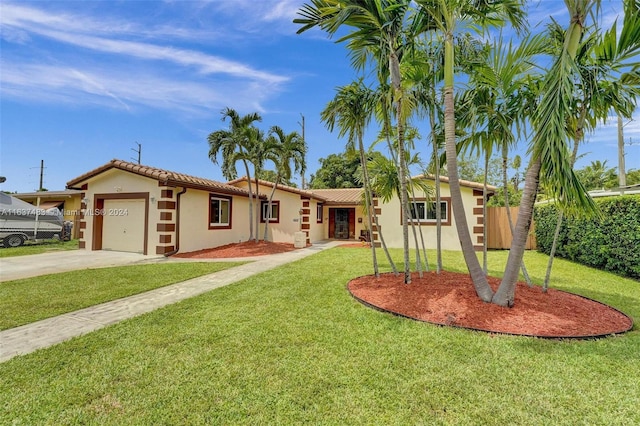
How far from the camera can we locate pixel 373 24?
5.18 m

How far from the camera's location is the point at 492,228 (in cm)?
1474

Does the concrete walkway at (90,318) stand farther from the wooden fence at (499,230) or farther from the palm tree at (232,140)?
the wooden fence at (499,230)

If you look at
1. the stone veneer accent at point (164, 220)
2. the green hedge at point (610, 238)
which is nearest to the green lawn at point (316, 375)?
the green hedge at point (610, 238)

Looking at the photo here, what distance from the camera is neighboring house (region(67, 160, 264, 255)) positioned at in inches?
444

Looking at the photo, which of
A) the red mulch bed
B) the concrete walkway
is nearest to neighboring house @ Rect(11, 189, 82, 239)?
the red mulch bed

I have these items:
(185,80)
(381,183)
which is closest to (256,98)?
(185,80)

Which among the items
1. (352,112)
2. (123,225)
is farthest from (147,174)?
(352,112)

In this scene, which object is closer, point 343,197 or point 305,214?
point 305,214

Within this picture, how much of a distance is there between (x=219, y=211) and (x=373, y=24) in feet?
36.8

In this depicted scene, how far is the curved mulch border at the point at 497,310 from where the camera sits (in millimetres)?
3887

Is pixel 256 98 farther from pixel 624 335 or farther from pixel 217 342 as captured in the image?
pixel 624 335

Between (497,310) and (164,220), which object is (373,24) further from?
(164,220)

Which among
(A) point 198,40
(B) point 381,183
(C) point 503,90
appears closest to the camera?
(C) point 503,90

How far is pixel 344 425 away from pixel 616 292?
24.1ft
